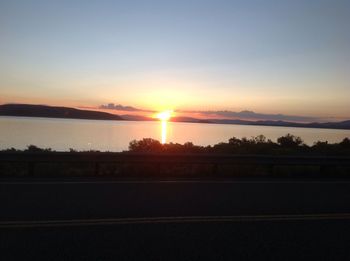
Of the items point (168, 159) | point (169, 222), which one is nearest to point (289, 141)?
point (168, 159)

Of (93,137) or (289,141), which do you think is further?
(93,137)

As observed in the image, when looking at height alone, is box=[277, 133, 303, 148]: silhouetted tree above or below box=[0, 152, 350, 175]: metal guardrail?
below

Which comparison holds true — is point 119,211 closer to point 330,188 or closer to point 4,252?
point 4,252

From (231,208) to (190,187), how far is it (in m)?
2.95

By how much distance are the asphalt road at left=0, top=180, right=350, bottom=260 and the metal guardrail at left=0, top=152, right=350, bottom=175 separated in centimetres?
237

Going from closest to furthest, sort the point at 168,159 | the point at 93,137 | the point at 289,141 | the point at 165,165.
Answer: the point at 168,159
the point at 165,165
the point at 289,141
the point at 93,137

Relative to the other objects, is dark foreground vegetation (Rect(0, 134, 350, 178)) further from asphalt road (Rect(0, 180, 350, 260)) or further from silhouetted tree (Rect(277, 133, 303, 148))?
silhouetted tree (Rect(277, 133, 303, 148))

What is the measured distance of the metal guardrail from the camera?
14539mm

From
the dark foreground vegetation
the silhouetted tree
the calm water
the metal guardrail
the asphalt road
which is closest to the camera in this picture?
the asphalt road

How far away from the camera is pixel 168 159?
51.4 ft

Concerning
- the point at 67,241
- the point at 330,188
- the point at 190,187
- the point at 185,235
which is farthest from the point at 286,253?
the point at 330,188

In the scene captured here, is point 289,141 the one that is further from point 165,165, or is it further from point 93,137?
point 93,137

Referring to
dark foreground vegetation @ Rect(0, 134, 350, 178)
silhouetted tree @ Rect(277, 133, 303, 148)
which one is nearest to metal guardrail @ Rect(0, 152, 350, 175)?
dark foreground vegetation @ Rect(0, 134, 350, 178)

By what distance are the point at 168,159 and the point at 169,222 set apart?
7786 mm
